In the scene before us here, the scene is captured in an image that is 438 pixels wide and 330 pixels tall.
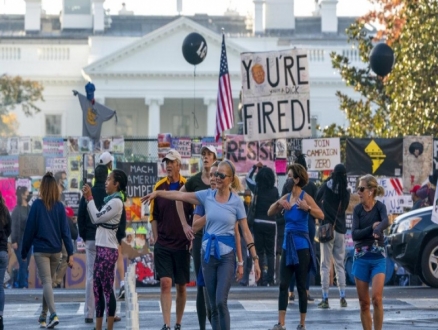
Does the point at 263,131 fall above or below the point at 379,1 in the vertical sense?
below

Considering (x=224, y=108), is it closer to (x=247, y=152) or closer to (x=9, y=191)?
(x=247, y=152)

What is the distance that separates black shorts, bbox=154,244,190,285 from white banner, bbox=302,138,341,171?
33.7 feet

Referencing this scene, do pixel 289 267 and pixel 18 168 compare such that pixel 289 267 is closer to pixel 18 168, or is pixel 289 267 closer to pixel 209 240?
pixel 209 240

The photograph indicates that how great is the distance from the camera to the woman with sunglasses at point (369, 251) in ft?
45.8

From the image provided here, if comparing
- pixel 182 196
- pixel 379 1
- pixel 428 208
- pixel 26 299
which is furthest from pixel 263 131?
pixel 379 1

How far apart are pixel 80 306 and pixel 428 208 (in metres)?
5.71

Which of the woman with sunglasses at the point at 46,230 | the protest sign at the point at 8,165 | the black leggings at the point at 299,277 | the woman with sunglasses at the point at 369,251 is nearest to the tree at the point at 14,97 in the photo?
the protest sign at the point at 8,165

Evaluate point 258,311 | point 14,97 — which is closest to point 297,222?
point 258,311

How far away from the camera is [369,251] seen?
14.1m

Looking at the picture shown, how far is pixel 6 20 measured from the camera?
106m

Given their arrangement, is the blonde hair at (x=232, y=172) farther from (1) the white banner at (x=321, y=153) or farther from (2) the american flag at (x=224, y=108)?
(1) the white banner at (x=321, y=153)

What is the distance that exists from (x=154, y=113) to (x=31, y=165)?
65.1 metres

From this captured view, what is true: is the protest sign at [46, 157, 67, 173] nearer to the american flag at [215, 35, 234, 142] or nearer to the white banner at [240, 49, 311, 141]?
the american flag at [215, 35, 234, 142]

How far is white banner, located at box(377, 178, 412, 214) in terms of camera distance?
25.4 meters
